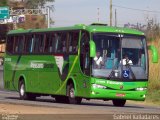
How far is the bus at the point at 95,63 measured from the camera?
84.8ft

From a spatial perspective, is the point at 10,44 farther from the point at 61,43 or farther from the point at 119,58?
the point at 119,58

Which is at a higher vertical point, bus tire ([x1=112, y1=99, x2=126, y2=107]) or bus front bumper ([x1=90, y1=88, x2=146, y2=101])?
bus front bumper ([x1=90, y1=88, x2=146, y2=101])

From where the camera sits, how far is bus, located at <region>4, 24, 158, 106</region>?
1018 inches

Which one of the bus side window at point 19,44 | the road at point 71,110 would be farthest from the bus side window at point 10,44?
the road at point 71,110

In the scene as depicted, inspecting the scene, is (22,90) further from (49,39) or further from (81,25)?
(81,25)

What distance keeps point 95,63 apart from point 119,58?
1013 millimetres

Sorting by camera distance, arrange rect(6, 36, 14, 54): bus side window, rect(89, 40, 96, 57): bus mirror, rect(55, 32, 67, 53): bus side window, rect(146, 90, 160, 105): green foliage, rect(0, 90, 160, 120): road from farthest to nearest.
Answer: rect(146, 90, 160, 105): green foliage, rect(6, 36, 14, 54): bus side window, rect(55, 32, 67, 53): bus side window, rect(89, 40, 96, 57): bus mirror, rect(0, 90, 160, 120): road

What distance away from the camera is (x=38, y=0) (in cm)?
13888

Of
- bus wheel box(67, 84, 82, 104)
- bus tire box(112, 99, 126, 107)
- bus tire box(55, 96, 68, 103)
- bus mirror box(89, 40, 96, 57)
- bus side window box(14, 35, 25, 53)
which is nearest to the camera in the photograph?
bus mirror box(89, 40, 96, 57)

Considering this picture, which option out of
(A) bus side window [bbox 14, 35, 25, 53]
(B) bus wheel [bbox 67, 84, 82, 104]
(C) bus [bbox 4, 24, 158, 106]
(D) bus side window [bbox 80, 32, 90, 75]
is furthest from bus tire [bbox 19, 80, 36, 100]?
(D) bus side window [bbox 80, 32, 90, 75]

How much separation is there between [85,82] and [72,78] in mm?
1177

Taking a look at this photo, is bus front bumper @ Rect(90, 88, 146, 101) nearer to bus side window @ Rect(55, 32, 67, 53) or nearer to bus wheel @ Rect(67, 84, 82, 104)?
bus wheel @ Rect(67, 84, 82, 104)

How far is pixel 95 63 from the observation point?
2578 centimetres

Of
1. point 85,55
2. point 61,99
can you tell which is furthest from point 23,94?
point 85,55
